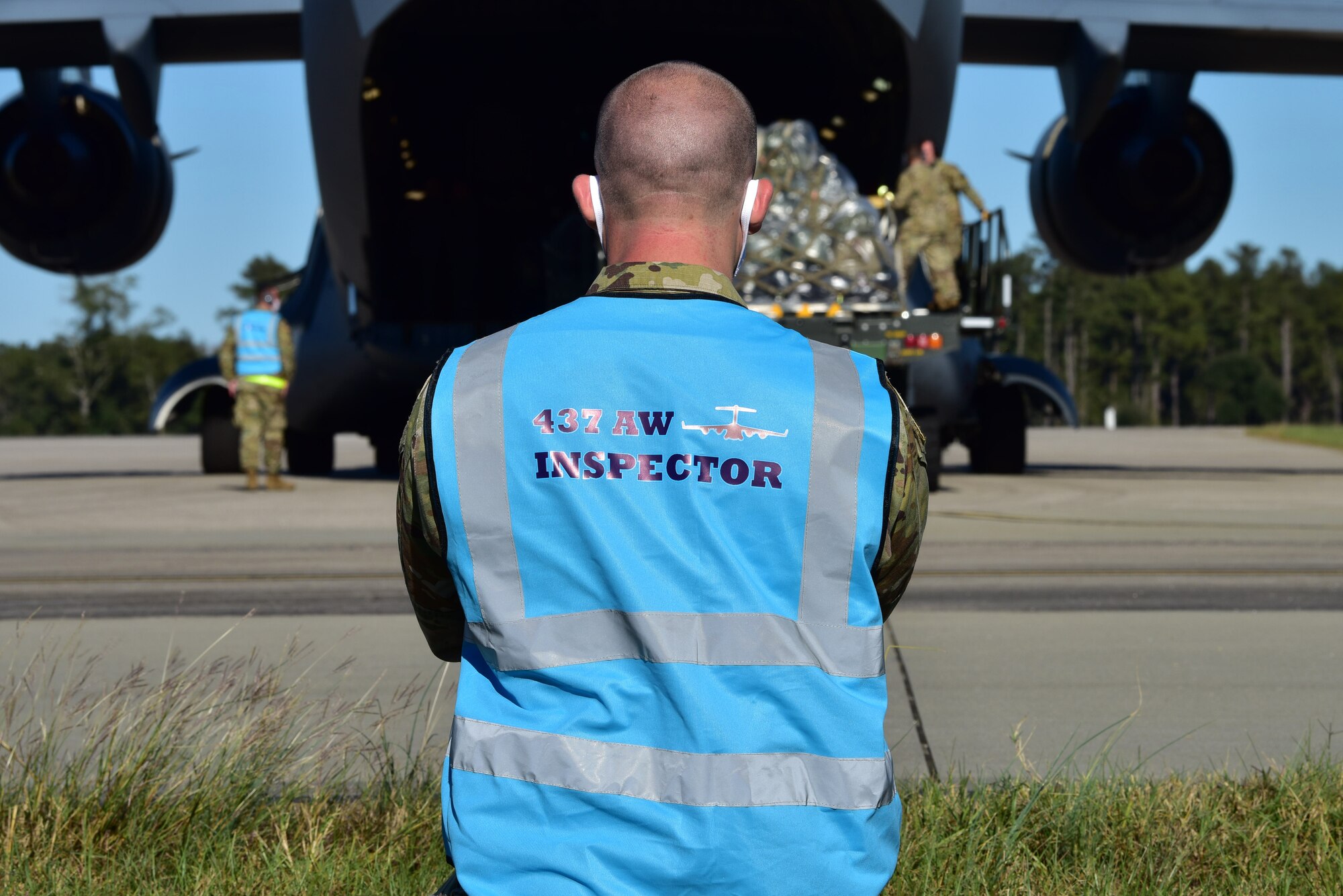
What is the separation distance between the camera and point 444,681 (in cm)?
423

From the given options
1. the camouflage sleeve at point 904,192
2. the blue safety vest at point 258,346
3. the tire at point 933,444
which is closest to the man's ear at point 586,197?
the tire at point 933,444

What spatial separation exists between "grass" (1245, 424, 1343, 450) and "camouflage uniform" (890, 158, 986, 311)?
64.5ft

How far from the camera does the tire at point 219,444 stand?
15070mm

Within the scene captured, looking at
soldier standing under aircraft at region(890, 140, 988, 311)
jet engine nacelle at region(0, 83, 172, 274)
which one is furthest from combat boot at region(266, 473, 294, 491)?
soldier standing under aircraft at region(890, 140, 988, 311)

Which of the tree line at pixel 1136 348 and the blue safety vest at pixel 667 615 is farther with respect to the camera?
the tree line at pixel 1136 348

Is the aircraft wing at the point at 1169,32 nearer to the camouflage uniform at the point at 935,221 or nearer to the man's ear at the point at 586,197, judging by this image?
the camouflage uniform at the point at 935,221

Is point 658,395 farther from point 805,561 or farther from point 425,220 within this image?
point 425,220

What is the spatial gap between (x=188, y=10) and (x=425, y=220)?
2658 millimetres

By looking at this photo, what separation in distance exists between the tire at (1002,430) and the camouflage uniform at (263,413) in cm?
779

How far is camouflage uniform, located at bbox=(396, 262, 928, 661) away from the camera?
1.47 m

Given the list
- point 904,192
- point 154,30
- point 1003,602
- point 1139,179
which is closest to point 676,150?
point 1003,602

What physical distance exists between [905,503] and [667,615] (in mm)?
298

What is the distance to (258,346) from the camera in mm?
12703

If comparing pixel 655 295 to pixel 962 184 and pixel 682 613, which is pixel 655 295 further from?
pixel 962 184
